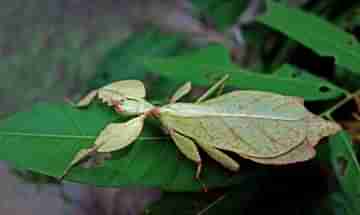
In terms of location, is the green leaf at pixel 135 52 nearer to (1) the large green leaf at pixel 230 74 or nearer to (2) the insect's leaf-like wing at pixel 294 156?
(1) the large green leaf at pixel 230 74

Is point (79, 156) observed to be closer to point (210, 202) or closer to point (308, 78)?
point (210, 202)

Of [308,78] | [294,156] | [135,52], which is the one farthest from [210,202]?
[135,52]

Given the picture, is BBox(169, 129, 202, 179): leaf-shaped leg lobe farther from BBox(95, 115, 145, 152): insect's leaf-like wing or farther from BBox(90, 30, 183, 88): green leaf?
BBox(90, 30, 183, 88): green leaf

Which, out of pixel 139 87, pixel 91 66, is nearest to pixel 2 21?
pixel 91 66

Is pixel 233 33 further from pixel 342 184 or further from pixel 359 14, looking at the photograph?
pixel 342 184

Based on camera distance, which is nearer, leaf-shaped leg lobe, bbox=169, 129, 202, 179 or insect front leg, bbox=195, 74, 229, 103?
leaf-shaped leg lobe, bbox=169, 129, 202, 179

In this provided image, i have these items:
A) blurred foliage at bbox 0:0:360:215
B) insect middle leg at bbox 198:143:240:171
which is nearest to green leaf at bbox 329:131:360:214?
blurred foliage at bbox 0:0:360:215

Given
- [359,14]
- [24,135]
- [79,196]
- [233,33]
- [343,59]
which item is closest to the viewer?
[24,135]
